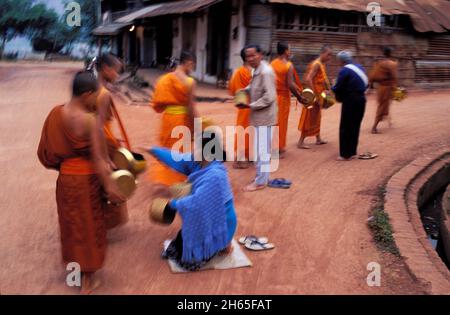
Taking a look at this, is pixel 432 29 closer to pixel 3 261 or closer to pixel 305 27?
pixel 305 27

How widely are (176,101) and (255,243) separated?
1.80 meters

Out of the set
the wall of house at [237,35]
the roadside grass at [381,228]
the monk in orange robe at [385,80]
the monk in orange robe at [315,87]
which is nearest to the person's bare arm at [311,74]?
the monk in orange robe at [315,87]

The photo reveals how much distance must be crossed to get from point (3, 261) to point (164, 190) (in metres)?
2.09

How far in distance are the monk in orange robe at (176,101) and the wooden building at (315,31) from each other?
24.7ft

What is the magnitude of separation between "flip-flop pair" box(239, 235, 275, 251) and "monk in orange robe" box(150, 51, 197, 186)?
1.05 m

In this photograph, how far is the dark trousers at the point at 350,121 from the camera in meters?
6.50

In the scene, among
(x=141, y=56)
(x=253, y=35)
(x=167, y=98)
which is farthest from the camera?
(x=141, y=56)

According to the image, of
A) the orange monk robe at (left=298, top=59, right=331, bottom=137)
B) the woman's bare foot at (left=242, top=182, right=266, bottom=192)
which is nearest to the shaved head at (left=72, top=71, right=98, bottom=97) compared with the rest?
the woman's bare foot at (left=242, top=182, right=266, bottom=192)

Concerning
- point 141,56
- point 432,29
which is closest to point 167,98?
point 432,29

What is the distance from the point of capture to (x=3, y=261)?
12.3 ft

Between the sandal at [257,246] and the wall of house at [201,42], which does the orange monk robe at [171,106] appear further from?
the wall of house at [201,42]

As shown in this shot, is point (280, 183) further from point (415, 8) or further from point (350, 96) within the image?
point (415, 8)

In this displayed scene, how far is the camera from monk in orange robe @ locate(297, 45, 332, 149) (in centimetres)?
695

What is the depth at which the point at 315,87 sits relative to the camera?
279 inches
